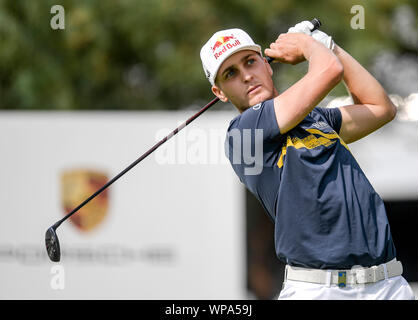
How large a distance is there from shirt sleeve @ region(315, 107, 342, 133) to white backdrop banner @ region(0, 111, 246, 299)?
4.04 m

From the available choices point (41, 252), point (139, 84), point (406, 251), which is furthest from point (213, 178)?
point (139, 84)

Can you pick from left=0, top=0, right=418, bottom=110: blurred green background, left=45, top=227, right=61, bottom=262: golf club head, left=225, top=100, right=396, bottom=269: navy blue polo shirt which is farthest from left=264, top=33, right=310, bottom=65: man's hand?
left=0, top=0, right=418, bottom=110: blurred green background

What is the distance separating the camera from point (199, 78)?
421 inches

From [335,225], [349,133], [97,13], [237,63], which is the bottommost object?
[335,225]

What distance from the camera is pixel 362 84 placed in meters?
3.47

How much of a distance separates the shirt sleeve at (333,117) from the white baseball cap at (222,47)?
1.42ft

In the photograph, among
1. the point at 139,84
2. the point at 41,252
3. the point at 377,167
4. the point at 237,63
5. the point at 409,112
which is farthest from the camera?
the point at 139,84

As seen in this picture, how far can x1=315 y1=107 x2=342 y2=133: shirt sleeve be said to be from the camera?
342 centimetres

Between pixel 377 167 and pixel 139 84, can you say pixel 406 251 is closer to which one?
pixel 377 167

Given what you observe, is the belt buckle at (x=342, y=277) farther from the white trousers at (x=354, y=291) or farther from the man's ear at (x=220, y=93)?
the man's ear at (x=220, y=93)

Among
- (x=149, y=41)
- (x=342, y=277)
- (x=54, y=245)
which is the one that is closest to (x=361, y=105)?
(x=342, y=277)

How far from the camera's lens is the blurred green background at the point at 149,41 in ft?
34.2

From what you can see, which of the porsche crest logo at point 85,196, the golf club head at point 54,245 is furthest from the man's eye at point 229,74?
the porsche crest logo at point 85,196
